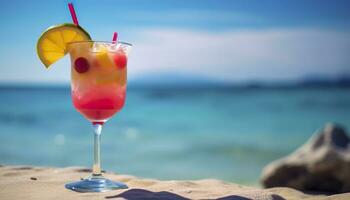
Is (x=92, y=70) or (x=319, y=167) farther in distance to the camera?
(x=319, y=167)

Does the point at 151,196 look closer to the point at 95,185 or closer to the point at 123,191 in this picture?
the point at 123,191

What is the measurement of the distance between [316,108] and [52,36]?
21.3 m

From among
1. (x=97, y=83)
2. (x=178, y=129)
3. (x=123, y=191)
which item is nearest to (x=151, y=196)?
(x=123, y=191)

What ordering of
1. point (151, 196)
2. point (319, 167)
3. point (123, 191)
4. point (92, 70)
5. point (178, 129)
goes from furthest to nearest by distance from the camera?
1. point (178, 129)
2. point (319, 167)
3. point (92, 70)
4. point (123, 191)
5. point (151, 196)

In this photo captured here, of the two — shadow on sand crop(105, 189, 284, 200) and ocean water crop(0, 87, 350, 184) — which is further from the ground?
ocean water crop(0, 87, 350, 184)

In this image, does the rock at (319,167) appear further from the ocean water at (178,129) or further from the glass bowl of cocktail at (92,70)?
the glass bowl of cocktail at (92,70)

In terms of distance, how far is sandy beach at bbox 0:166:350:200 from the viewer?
2.77 metres

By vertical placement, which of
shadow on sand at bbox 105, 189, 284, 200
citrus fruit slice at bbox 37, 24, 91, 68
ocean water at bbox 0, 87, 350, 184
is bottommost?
shadow on sand at bbox 105, 189, 284, 200

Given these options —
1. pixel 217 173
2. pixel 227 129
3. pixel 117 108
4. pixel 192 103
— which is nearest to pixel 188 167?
pixel 217 173

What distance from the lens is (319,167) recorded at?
20.6 feet

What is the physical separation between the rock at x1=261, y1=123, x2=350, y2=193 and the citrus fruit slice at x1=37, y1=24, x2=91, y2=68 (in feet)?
13.4

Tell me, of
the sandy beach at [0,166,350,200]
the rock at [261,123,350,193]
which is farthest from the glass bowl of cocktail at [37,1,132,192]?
the rock at [261,123,350,193]

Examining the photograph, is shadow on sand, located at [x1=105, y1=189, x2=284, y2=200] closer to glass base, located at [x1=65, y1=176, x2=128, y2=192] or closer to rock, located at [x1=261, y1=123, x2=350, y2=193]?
glass base, located at [x1=65, y1=176, x2=128, y2=192]

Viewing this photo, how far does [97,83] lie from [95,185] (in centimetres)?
58
